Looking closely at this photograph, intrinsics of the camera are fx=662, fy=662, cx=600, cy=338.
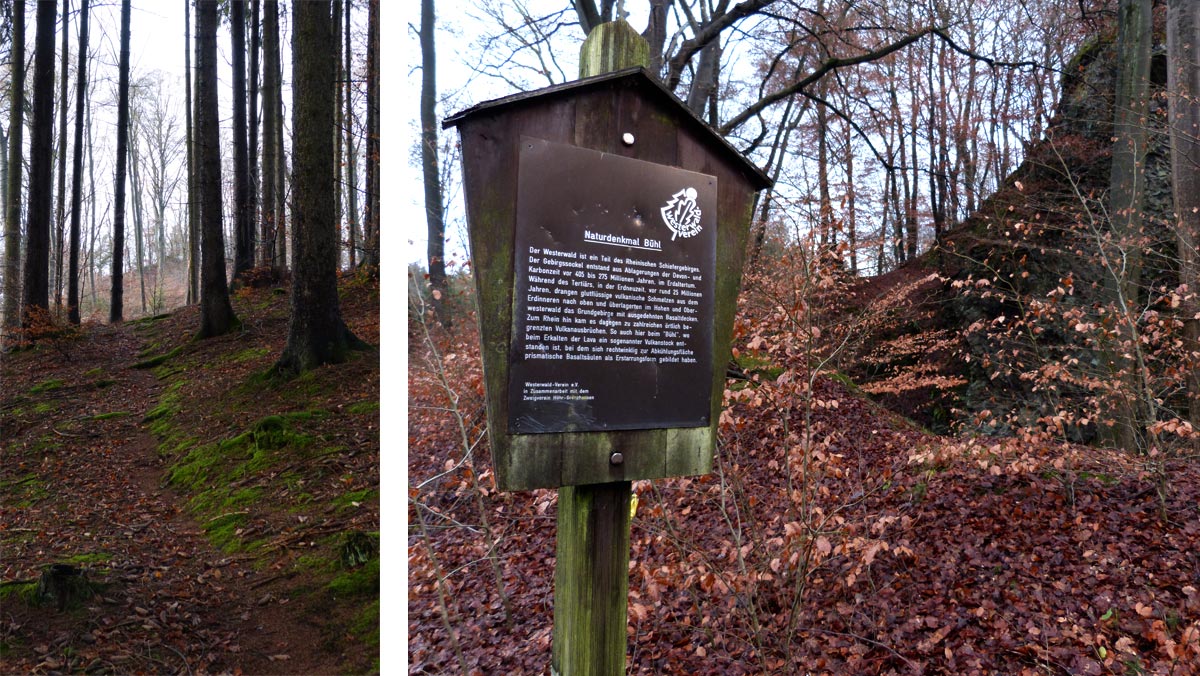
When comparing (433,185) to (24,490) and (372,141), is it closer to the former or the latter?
(372,141)

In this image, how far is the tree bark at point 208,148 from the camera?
5.54ft

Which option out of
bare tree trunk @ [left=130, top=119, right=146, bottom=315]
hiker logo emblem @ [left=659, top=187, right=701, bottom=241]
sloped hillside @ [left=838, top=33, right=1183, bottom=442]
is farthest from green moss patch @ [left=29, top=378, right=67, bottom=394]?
sloped hillside @ [left=838, top=33, right=1183, bottom=442]

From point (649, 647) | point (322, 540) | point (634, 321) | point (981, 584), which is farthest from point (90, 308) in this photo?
point (981, 584)

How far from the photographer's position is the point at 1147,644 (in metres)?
4.20

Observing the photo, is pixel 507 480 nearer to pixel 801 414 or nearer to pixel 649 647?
pixel 649 647

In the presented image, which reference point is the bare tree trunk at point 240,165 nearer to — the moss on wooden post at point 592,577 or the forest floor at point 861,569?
the moss on wooden post at point 592,577

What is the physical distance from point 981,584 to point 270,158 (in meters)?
5.45

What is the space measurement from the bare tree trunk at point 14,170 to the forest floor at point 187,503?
0.13 meters

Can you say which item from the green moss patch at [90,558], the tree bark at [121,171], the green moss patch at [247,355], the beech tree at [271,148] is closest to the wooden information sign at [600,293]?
the beech tree at [271,148]

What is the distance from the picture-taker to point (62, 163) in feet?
5.17

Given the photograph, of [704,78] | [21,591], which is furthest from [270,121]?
[704,78]

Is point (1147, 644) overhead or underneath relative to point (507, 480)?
underneath

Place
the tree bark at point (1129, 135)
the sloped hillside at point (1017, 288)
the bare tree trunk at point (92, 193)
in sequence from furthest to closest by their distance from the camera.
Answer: the sloped hillside at point (1017, 288)
the tree bark at point (1129, 135)
the bare tree trunk at point (92, 193)

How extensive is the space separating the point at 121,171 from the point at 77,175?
9 centimetres
